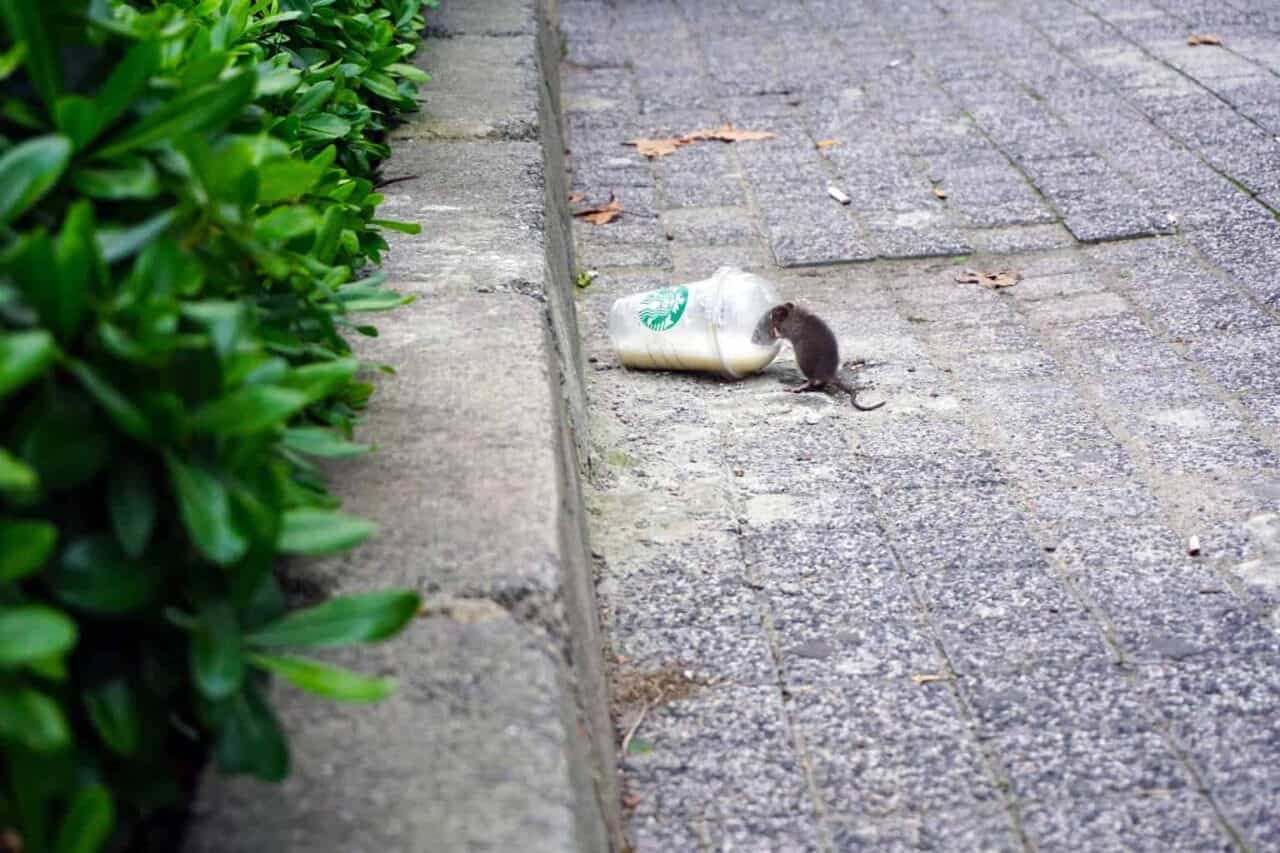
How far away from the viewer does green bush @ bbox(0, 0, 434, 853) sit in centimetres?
106

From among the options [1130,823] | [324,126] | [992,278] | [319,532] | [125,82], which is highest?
[125,82]

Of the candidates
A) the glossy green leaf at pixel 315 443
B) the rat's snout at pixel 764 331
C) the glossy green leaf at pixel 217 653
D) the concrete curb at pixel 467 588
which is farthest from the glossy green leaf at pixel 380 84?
the glossy green leaf at pixel 217 653

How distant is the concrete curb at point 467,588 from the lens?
50.1 inches

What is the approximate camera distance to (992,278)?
3.76m

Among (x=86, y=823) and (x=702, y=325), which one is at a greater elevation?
(x=86, y=823)

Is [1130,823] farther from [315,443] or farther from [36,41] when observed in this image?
[36,41]

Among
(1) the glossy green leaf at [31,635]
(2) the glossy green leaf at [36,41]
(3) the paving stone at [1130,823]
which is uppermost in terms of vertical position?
(2) the glossy green leaf at [36,41]

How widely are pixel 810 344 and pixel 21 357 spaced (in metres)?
2.20

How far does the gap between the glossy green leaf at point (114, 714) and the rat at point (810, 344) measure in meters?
2.09

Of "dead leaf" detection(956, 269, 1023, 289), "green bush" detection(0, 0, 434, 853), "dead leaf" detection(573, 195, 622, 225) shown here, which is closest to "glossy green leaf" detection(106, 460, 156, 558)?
"green bush" detection(0, 0, 434, 853)

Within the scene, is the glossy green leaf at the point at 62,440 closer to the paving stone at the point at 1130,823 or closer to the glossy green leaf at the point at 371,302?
the glossy green leaf at the point at 371,302

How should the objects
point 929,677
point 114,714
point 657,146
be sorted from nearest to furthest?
point 114,714 < point 929,677 < point 657,146

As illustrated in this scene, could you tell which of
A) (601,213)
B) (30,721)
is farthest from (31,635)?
(601,213)

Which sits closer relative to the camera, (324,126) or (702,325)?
(324,126)
